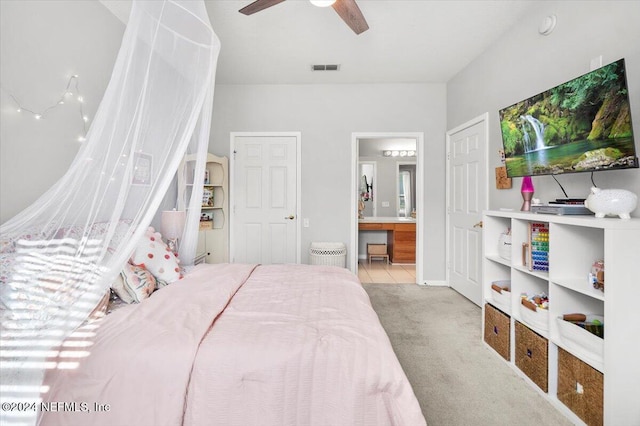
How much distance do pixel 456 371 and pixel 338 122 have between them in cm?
313

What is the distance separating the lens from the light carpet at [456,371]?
5.41 feet

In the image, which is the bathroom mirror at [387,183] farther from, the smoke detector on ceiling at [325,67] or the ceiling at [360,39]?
the smoke detector on ceiling at [325,67]

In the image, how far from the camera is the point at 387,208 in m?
6.32

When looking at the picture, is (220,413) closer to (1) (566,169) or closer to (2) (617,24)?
(1) (566,169)

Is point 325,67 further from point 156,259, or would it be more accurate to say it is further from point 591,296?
point 591,296

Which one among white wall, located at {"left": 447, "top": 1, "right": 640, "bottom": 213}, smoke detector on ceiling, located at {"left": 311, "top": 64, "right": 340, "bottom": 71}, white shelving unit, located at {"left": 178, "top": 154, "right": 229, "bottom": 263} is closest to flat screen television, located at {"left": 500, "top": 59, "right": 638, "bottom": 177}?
white wall, located at {"left": 447, "top": 1, "right": 640, "bottom": 213}

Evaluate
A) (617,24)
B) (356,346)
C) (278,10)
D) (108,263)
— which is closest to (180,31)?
(108,263)

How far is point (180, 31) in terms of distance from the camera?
60.4 inches

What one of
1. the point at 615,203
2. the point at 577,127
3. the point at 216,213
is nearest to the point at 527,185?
the point at 577,127

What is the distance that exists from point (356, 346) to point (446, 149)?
11.4 ft

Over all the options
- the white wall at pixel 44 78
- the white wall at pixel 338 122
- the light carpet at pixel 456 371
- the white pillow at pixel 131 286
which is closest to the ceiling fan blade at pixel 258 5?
the white wall at pixel 44 78

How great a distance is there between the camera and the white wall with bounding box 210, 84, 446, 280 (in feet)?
13.4

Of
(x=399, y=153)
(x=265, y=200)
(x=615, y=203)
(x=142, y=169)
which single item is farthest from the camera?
(x=399, y=153)

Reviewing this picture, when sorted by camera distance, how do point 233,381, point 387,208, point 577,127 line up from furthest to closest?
1. point 387,208
2. point 577,127
3. point 233,381
